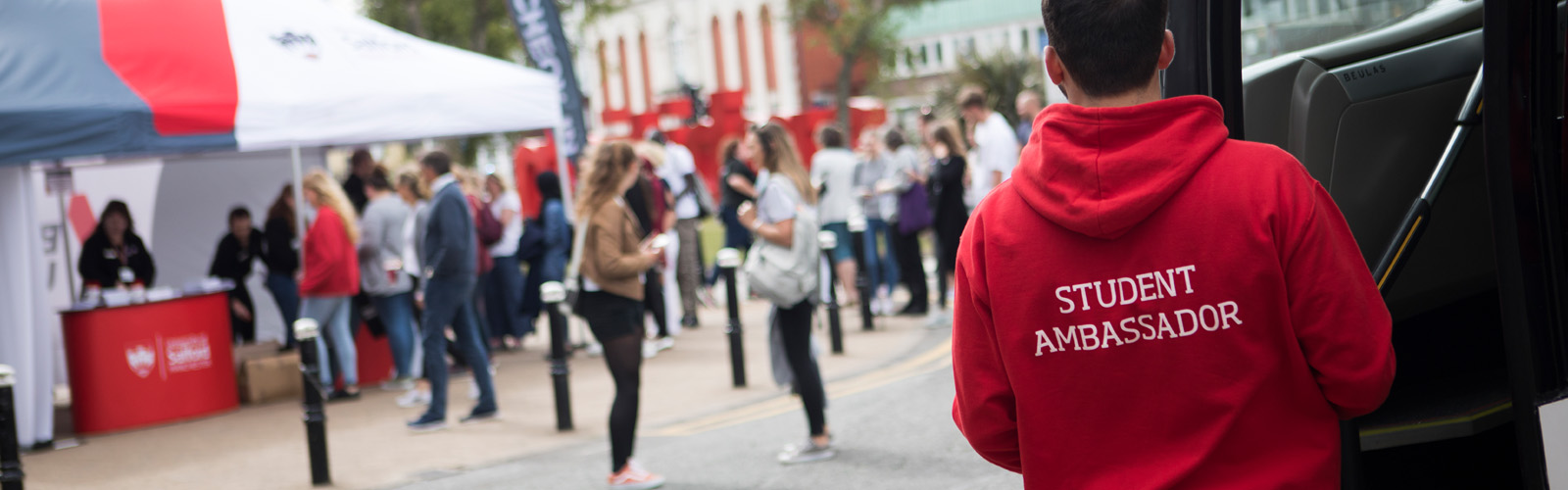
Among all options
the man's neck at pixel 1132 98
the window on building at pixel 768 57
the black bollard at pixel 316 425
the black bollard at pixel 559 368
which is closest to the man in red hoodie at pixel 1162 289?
the man's neck at pixel 1132 98

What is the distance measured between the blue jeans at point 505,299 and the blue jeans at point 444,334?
2.99 meters

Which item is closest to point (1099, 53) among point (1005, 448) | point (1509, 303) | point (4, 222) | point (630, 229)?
point (1005, 448)

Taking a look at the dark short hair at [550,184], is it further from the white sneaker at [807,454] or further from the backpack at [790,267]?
the white sneaker at [807,454]

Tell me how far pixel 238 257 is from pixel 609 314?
585 centimetres

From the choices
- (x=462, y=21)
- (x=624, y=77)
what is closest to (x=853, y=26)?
(x=462, y=21)

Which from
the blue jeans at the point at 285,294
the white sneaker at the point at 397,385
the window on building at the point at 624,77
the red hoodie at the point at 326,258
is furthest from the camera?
the window on building at the point at 624,77

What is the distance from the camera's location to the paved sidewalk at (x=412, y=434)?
730 cm

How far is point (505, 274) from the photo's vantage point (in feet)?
37.6

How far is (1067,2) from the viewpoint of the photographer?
6.50ft

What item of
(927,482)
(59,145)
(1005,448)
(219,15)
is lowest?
(927,482)

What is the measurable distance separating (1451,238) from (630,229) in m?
3.74

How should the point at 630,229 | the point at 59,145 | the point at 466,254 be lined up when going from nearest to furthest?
1. the point at 630,229
2. the point at 59,145
3. the point at 466,254

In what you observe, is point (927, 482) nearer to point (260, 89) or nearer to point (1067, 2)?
point (1067, 2)

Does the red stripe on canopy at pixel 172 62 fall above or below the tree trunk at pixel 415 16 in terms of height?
below
